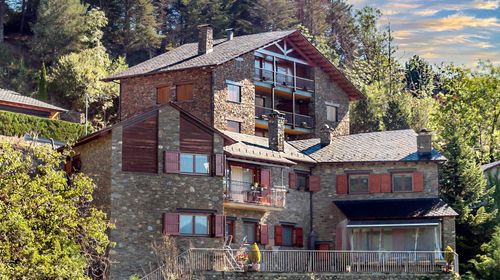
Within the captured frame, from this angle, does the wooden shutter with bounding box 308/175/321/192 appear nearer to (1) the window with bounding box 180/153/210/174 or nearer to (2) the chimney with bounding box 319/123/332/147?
(2) the chimney with bounding box 319/123/332/147

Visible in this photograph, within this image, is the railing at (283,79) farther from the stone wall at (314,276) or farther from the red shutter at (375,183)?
the stone wall at (314,276)

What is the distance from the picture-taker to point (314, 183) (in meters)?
57.8

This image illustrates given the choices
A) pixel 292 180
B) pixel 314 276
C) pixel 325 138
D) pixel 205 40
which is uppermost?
pixel 205 40

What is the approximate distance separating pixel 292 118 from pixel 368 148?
40.5ft

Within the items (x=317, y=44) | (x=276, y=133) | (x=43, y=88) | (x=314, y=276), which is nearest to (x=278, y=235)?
(x=276, y=133)

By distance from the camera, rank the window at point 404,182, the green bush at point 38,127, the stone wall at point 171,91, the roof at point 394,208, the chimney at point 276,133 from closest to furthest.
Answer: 1. the roof at point 394,208
2. the chimney at point 276,133
3. the window at point 404,182
4. the stone wall at point 171,91
5. the green bush at point 38,127

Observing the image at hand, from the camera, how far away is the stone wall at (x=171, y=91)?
64.8m

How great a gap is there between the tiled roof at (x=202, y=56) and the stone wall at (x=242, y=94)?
1.91 ft

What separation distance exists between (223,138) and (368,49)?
169 feet

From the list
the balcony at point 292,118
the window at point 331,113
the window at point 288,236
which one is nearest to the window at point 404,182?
the window at point 288,236

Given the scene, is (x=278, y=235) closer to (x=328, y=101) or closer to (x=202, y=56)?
(x=202, y=56)

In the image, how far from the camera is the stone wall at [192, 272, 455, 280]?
46.9 metres

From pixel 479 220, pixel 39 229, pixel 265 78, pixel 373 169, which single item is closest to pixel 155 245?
pixel 39 229

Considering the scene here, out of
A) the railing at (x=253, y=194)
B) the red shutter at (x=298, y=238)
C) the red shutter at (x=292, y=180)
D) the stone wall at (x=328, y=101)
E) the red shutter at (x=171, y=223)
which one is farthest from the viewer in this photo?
the stone wall at (x=328, y=101)
